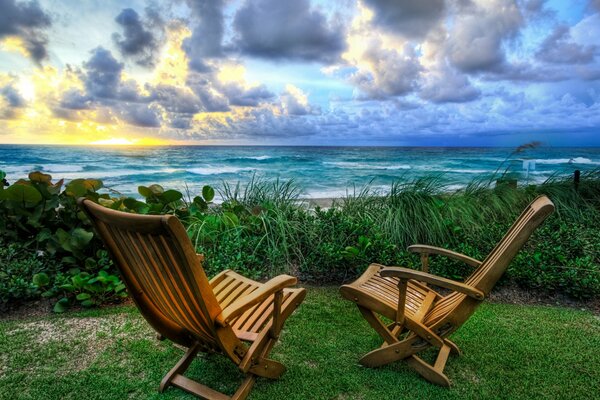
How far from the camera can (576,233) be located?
469cm

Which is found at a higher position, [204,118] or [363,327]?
[204,118]

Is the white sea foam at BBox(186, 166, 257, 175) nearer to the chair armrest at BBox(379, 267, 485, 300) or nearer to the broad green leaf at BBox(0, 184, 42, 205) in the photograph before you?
the broad green leaf at BBox(0, 184, 42, 205)

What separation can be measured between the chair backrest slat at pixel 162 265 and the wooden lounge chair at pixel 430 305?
3.12 ft

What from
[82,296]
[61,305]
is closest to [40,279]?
[61,305]

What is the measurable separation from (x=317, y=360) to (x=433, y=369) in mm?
774

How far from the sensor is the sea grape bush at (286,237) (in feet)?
12.3

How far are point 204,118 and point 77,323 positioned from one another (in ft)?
72.8

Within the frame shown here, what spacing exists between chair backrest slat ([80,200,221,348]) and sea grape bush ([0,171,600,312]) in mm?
1774

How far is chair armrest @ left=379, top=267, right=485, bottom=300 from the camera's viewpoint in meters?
2.21

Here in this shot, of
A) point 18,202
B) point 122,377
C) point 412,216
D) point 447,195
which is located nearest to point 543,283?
point 412,216

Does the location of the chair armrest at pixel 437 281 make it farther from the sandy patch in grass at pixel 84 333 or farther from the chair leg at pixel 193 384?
the sandy patch in grass at pixel 84 333

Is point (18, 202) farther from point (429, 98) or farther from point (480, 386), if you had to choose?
point (429, 98)

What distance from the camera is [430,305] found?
2.68 metres

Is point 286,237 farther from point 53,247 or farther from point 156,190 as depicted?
point 53,247
